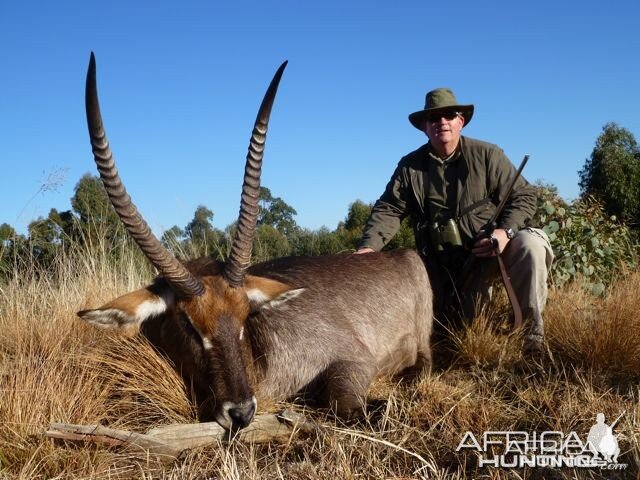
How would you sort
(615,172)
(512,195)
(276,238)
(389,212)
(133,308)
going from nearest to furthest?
(133,308) < (512,195) < (389,212) < (276,238) < (615,172)

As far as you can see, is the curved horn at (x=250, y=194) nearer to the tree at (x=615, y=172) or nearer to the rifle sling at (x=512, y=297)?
the rifle sling at (x=512, y=297)

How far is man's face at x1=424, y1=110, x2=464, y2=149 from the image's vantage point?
5.77 metres

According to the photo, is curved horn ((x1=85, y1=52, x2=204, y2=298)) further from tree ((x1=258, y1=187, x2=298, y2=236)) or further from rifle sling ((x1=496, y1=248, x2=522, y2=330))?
tree ((x1=258, y1=187, x2=298, y2=236))

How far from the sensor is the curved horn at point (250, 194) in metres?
3.50

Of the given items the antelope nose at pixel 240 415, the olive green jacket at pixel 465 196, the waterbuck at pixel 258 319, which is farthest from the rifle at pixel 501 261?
the antelope nose at pixel 240 415

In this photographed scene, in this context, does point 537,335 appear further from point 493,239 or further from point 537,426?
point 537,426

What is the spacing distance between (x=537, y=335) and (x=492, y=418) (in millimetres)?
1785

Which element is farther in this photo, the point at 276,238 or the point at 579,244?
the point at 276,238

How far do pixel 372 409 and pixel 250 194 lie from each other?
61.8 inches

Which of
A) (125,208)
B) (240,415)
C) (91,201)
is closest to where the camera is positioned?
(240,415)

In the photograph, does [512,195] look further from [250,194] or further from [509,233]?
[250,194]

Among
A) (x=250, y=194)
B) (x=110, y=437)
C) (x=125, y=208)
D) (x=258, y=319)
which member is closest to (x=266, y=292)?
(x=258, y=319)

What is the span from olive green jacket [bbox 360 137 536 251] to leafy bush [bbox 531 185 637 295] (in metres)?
1.39

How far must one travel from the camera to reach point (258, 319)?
426 centimetres
